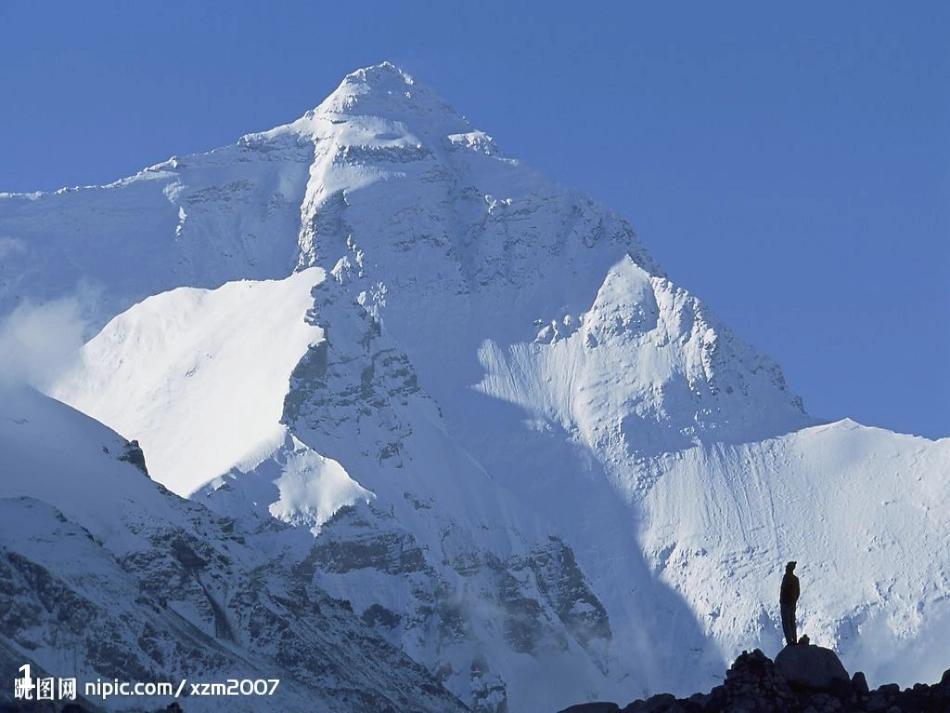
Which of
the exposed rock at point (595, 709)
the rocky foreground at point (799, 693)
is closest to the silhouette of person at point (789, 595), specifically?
the rocky foreground at point (799, 693)

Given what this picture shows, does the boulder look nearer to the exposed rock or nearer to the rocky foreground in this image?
the rocky foreground

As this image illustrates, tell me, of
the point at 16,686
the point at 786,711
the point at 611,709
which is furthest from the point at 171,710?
the point at 16,686

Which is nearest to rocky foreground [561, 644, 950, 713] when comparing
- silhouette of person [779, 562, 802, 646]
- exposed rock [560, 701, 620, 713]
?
exposed rock [560, 701, 620, 713]

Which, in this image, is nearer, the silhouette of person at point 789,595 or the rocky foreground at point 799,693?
the rocky foreground at point 799,693

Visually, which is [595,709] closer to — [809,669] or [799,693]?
[799,693]

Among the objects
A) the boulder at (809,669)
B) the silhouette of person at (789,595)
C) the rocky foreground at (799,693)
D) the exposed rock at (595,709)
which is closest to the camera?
the rocky foreground at (799,693)

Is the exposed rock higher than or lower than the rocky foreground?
higher

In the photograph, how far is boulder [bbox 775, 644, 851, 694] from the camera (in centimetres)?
8462

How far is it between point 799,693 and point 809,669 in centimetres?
102

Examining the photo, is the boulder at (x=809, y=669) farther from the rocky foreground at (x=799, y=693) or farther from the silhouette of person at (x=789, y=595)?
the silhouette of person at (x=789, y=595)

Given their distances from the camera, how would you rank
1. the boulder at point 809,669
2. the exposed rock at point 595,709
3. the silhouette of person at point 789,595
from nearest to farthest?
the boulder at point 809,669, the exposed rock at point 595,709, the silhouette of person at point 789,595

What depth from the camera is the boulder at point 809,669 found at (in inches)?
3332

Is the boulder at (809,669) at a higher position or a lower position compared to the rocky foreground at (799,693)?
higher

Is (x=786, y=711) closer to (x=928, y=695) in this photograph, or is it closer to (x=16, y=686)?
(x=928, y=695)
